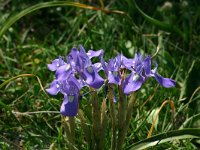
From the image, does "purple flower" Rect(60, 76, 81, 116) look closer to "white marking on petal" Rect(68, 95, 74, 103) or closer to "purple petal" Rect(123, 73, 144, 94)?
"white marking on petal" Rect(68, 95, 74, 103)

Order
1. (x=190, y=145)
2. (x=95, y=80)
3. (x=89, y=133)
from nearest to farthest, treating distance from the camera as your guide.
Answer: (x=95, y=80)
(x=89, y=133)
(x=190, y=145)

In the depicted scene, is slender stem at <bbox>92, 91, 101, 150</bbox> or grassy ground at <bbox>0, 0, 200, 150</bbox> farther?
grassy ground at <bbox>0, 0, 200, 150</bbox>

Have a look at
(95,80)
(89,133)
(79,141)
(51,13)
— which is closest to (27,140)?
(79,141)

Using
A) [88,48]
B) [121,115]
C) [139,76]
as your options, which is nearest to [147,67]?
[139,76]

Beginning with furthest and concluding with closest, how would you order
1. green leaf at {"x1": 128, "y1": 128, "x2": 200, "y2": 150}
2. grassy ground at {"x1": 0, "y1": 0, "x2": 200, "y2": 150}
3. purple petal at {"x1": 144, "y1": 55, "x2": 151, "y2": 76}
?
grassy ground at {"x1": 0, "y1": 0, "x2": 200, "y2": 150} < green leaf at {"x1": 128, "y1": 128, "x2": 200, "y2": 150} < purple petal at {"x1": 144, "y1": 55, "x2": 151, "y2": 76}

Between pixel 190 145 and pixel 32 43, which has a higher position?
pixel 32 43

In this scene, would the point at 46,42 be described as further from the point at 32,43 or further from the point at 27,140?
the point at 27,140

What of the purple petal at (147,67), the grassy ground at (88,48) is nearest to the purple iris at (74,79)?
the purple petal at (147,67)

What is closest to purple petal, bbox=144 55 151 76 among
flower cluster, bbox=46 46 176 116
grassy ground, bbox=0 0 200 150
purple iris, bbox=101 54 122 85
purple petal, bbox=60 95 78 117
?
flower cluster, bbox=46 46 176 116
